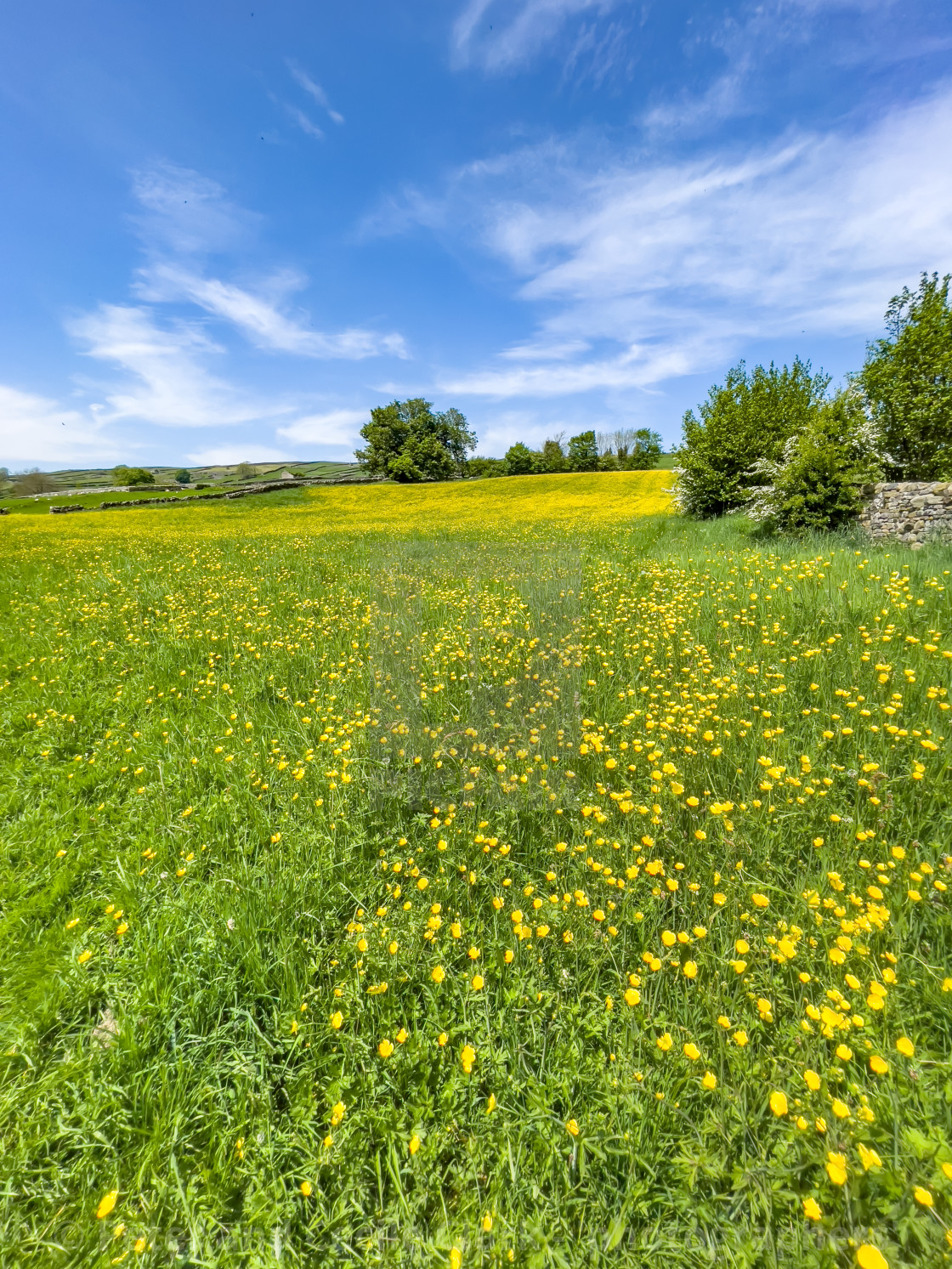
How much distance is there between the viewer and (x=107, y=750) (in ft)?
12.9

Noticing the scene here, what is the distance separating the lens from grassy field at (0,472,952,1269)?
143 cm

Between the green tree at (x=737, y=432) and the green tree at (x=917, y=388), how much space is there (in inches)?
153

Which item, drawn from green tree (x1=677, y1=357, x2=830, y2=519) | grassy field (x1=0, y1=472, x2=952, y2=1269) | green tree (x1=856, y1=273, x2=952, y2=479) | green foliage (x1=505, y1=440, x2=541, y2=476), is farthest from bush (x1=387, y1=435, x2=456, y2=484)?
grassy field (x1=0, y1=472, x2=952, y2=1269)

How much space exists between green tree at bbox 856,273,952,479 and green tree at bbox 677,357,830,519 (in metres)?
3.89

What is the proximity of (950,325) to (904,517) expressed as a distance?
801cm

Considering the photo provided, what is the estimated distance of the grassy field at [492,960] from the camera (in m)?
1.43

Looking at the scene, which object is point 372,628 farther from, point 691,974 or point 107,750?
point 691,974

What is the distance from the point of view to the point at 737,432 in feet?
62.0

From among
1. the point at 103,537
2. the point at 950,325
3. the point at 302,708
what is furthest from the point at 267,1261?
the point at 103,537

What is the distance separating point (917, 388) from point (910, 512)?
6.93 meters

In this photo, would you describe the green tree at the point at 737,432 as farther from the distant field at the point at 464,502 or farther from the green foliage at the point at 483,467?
the green foliage at the point at 483,467

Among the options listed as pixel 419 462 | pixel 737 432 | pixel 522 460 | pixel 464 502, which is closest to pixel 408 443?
pixel 419 462

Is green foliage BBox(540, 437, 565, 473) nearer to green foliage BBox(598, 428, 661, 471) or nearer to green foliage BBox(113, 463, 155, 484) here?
green foliage BBox(598, 428, 661, 471)

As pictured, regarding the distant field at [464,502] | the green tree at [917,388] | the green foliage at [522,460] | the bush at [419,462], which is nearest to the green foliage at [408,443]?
the bush at [419,462]
